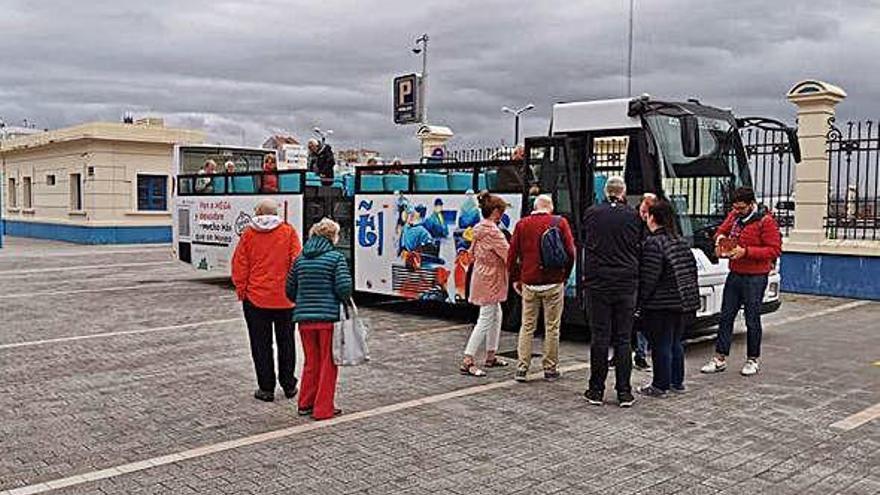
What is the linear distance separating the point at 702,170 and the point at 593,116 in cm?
135

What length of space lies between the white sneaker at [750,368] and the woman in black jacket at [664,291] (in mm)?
1101

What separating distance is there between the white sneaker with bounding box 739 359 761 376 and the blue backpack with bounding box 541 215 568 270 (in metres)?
2.20

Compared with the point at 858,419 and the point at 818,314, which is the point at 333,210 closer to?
the point at 818,314

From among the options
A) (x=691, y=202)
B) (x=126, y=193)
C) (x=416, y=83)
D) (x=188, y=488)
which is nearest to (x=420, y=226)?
(x=691, y=202)

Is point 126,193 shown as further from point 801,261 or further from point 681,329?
point 681,329

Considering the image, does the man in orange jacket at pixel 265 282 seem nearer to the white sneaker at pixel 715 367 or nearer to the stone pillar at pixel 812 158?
the white sneaker at pixel 715 367

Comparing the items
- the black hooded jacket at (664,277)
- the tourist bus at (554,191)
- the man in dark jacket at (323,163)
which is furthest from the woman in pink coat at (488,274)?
the man in dark jacket at (323,163)

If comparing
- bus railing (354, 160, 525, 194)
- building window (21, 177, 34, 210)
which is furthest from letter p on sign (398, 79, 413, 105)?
building window (21, 177, 34, 210)

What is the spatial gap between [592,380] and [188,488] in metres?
3.50

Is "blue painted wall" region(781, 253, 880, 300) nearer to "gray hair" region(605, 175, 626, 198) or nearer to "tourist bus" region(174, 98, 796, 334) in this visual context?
"tourist bus" region(174, 98, 796, 334)

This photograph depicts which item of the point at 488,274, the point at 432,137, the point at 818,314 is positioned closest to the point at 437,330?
the point at 488,274

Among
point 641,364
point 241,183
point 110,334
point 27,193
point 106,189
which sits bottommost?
point 110,334

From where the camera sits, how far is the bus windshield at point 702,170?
9.25 metres

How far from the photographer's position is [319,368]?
691cm
